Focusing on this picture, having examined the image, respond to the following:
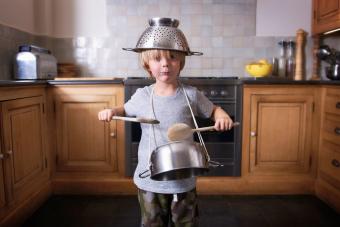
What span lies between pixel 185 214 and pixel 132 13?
1942 mm

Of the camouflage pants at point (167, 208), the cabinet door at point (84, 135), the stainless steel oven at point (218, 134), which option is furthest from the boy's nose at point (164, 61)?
the cabinet door at point (84, 135)

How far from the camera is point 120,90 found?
6.86 ft

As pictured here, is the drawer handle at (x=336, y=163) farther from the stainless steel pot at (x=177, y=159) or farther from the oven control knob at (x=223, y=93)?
the stainless steel pot at (x=177, y=159)

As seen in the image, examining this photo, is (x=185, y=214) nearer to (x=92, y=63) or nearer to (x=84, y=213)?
(x=84, y=213)

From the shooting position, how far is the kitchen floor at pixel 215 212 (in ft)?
5.90

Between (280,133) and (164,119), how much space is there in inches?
52.0

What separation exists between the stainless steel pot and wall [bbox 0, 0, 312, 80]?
181 cm

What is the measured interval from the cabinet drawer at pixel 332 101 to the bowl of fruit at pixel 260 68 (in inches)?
20.7

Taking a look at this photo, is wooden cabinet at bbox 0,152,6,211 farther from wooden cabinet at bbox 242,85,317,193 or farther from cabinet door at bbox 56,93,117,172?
wooden cabinet at bbox 242,85,317,193

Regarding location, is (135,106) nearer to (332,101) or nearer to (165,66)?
(165,66)

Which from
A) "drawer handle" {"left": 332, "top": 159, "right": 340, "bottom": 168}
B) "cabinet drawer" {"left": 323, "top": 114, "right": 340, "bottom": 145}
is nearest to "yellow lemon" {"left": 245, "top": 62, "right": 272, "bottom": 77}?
"cabinet drawer" {"left": 323, "top": 114, "right": 340, "bottom": 145}

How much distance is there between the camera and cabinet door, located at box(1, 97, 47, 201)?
1592mm

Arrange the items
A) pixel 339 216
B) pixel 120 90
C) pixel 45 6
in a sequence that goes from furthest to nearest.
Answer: pixel 45 6, pixel 120 90, pixel 339 216

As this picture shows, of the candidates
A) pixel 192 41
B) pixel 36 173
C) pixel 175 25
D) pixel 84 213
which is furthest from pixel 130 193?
pixel 175 25
